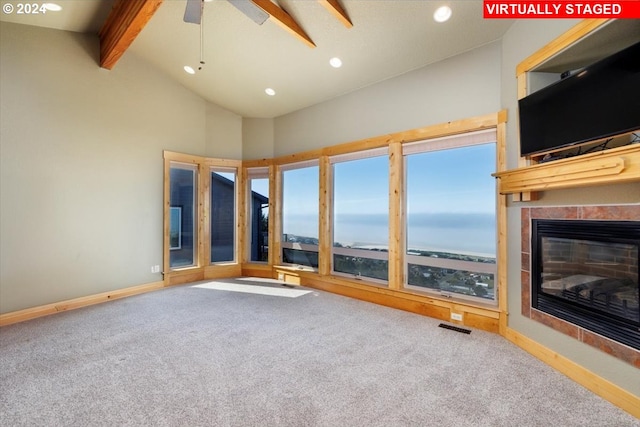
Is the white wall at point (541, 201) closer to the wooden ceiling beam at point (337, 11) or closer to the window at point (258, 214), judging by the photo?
the wooden ceiling beam at point (337, 11)

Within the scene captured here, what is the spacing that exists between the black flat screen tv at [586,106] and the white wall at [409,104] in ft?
2.69

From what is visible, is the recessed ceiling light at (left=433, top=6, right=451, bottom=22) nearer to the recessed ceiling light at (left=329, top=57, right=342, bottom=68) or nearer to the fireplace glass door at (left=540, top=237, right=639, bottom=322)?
the recessed ceiling light at (left=329, top=57, right=342, bottom=68)

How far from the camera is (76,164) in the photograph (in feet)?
13.9

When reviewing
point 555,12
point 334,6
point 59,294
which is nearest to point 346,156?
point 334,6

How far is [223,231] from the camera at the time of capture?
6.30m

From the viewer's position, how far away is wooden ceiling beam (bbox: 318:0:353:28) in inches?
120

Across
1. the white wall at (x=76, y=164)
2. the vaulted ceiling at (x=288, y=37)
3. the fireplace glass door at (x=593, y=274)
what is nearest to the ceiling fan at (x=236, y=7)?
the vaulted ceiling at (x=288, y=37)

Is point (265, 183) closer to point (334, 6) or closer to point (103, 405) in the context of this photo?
point (334, 6)

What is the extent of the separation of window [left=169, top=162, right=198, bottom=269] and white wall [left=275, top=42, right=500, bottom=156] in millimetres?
2198

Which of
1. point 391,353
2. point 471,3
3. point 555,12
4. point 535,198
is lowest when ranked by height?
point 391,353

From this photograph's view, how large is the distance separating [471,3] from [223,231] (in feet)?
18.3

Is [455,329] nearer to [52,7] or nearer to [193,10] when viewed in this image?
[193,10]

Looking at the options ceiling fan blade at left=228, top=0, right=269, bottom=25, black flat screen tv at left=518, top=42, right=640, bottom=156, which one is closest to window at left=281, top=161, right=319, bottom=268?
ceiling fan blade at left=228, top=0, right=269, bottom=25

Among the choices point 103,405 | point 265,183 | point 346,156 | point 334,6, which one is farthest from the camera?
point 265,183
